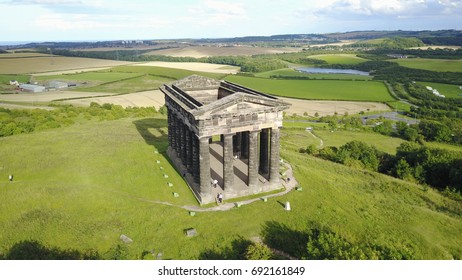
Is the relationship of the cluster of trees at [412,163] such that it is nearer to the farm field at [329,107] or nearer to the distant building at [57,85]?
the farm field at [329,107]

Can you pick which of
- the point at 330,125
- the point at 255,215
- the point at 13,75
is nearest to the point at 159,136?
the point at 255,215

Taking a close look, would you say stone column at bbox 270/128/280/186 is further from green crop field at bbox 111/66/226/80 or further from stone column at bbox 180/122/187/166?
green crop field at bbox 111/66/226/80

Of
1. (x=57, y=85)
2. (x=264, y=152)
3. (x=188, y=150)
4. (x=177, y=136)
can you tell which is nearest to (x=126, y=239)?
(x=188, y=150)

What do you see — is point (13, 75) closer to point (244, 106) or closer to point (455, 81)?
point (244, 106)

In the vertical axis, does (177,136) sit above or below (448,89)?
above

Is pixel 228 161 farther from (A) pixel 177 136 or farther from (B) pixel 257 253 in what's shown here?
(A) pixel 177 136

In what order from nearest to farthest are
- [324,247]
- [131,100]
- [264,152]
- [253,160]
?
[324,247], [253,160], [264,152], [131,100]

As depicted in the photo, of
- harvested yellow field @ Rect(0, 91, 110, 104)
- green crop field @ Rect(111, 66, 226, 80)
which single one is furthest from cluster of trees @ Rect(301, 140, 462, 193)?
green crop field @ Rect(111, 66, 226, 80)

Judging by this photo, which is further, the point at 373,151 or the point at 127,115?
the point at 127,115
